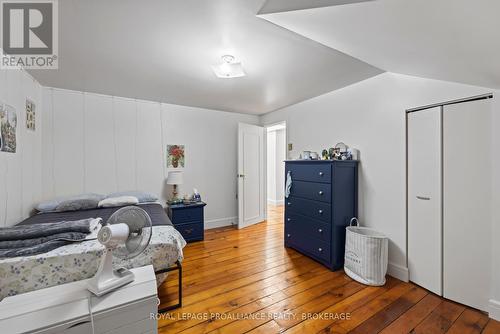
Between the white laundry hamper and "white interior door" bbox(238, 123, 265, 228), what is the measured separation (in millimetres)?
2177

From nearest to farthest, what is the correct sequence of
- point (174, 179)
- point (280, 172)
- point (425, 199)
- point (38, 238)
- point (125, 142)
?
1. point (38, 238)
2. point (425, 199)
3. point (125, 142)
4. point (174, 179)
5. point (280, 172)

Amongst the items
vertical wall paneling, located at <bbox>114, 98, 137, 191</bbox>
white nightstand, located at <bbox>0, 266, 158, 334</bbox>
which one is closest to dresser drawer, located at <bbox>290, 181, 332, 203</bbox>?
white nightstand, located at <bbox>0, 266, 158, 334</bbox>

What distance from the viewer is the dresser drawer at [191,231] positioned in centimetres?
332

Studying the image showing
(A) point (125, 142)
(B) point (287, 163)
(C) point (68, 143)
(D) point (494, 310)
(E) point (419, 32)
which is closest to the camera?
(E) point (419, 32)

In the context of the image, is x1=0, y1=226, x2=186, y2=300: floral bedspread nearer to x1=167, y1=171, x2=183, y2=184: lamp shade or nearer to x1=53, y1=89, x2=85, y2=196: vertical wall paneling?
x1=167, y1=171, x2=183, y2=184: lamp shade

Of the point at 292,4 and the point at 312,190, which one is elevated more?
the point at 292,4

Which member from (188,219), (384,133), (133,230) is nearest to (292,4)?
(133,230)

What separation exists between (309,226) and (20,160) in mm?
3473

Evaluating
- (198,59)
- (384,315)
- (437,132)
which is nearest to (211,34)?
(198,59)

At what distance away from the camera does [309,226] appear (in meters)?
2.74

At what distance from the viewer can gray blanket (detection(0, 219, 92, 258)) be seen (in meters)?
1.39

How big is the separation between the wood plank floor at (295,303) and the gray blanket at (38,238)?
3.14 feet

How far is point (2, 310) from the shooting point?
3.46 feet

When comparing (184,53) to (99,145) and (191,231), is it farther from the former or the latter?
(191,231)
